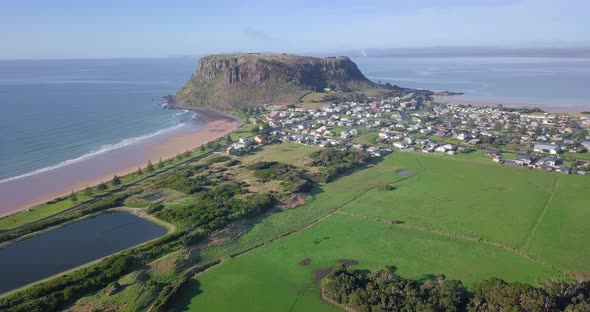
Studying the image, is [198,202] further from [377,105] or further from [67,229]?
[377,105]

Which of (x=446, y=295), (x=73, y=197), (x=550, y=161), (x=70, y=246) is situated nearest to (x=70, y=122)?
(x=73, y=197)

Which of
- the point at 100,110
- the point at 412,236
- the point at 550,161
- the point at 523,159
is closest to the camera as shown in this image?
the point at 412,236

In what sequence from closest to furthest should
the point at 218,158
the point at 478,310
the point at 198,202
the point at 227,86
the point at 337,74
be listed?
the point at 478,310 < the point at 198,202 < the point at 218,158 < the point at 227,86 < the point at 337,74

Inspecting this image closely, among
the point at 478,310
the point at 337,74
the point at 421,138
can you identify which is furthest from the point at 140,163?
the point at 337,74

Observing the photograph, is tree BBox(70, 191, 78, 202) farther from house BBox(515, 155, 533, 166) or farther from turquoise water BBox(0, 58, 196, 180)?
house BBox(515, 155, 533, 166)

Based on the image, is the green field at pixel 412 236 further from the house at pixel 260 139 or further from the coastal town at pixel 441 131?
the house at pixel 260 139

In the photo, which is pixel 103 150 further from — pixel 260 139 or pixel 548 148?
pixel 548 148

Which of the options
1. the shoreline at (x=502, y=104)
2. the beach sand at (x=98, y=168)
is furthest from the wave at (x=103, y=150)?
the shoreline at (x=502, y=104)
